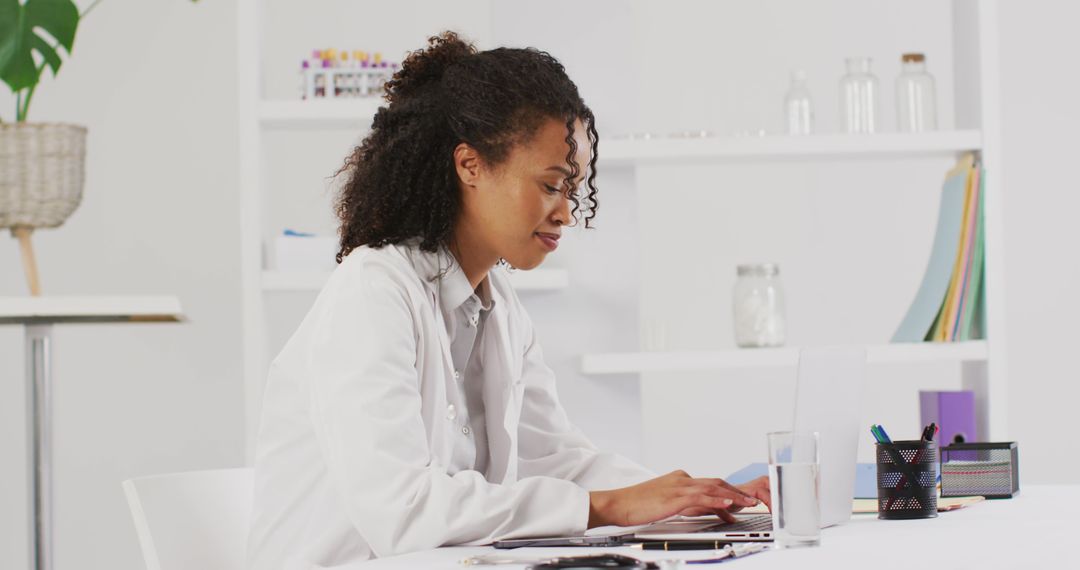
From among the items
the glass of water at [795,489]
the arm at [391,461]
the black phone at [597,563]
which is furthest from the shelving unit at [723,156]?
the black phone at [597,563]

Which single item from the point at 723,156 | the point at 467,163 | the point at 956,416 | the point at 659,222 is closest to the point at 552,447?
the point at 467,163

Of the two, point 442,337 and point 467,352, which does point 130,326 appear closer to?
point 467,352

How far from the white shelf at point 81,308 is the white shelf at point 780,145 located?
0.99 m

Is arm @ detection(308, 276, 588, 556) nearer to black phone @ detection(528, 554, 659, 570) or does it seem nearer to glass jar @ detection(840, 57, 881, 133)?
black phone @ detection(528, 554, 659, 570)

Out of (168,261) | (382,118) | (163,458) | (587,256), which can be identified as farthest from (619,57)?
(163,458)

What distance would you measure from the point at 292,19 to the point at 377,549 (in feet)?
8.94

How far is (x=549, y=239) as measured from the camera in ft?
5.32

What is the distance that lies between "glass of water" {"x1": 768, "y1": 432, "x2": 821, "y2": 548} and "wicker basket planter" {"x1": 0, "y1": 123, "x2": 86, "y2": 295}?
1910 millimetres

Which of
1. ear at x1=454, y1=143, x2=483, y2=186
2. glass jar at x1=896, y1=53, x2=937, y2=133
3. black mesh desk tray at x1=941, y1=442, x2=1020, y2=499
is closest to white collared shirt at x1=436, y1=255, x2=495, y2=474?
ear at x1=454, y1=143, x2=483, y2=186

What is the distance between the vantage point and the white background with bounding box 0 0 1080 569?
366cm

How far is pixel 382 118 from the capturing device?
1.66 meters

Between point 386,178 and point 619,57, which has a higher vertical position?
point 619,57

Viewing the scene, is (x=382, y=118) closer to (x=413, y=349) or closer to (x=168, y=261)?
(x=413, y=349)

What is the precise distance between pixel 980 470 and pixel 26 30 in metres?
2.02
